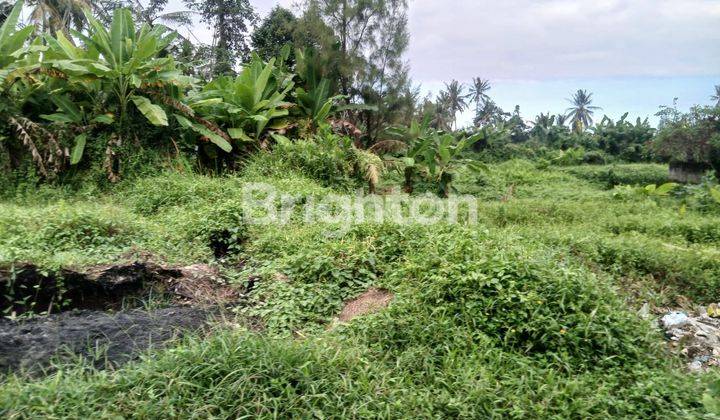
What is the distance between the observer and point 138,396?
2426 millimetres

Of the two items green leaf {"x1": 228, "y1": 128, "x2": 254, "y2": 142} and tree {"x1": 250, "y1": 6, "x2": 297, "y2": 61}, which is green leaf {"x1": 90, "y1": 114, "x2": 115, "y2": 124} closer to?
green leaf {"x1": 228, "y1": 128, "x2": 254, "y2": 142}

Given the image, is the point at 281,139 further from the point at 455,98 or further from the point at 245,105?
the point at 455,98

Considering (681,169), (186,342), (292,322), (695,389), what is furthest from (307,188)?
(681,169)

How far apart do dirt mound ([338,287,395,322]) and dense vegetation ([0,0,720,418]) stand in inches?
2.8

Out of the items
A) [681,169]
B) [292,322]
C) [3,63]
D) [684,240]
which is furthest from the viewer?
[681,169]

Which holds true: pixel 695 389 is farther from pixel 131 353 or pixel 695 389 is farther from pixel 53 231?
pixel 53 231

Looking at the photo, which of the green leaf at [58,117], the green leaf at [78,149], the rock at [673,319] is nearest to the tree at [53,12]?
the green leaf at [58,117]

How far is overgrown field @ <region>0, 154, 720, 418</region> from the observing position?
252 centimetres

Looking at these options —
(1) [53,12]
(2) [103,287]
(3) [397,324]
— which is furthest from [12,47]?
(1) [53,12]

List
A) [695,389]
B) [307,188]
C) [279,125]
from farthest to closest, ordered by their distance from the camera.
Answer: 1. [279,125]
2. [307,188]
3. [695,389]

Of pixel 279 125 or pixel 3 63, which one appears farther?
pixel 279 125

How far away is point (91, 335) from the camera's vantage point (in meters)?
3.04

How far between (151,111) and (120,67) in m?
0.68

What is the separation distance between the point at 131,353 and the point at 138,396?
533mm
